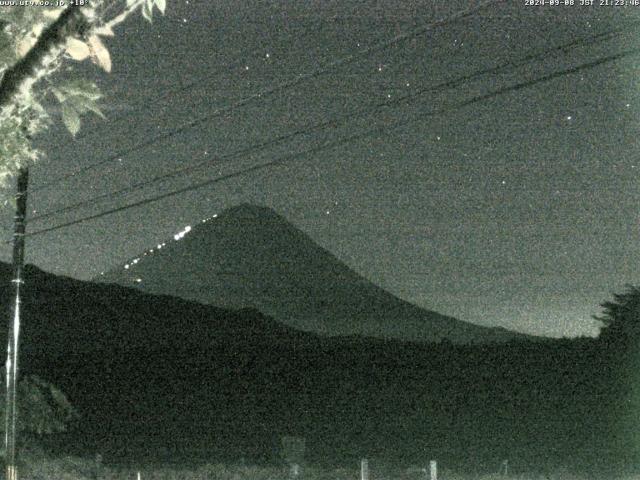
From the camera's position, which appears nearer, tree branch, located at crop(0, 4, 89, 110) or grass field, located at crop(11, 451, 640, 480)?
tree branch, located at crop(0, 4, 89, 110)

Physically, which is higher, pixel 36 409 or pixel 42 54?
pixel 42 54

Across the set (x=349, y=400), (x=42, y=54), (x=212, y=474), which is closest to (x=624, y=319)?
(x=349, y=400)

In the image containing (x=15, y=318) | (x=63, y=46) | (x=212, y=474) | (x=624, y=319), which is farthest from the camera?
(x=624, y=319)

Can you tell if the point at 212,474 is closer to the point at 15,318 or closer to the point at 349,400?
the point at 15,318

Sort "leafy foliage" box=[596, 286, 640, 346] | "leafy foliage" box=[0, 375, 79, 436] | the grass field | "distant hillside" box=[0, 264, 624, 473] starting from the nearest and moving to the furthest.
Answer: "leafy foliage" box=[0, 375, 79, 436] → the grass field → "distant hillside" box=[0, 264, 624, 473] → "leafy foliage" box=[596, 286, 640, 346]

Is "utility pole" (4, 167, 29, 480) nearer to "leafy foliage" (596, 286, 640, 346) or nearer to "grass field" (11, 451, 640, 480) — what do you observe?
"grass field" (11, 451, 640, 480)

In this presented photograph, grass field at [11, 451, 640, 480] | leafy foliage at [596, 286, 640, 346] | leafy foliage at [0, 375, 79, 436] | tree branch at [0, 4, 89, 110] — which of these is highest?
leafy foliage at [596, 286, 640, 346]

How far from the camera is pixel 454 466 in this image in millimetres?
31000

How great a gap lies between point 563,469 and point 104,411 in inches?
1240

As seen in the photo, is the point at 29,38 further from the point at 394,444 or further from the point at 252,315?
the point at 252,315

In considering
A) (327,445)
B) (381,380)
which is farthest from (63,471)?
(381,380)

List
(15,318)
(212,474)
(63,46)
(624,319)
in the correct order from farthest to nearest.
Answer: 1. (624,319)
2. (212,474)
3. (15,318)
4. (63,46)

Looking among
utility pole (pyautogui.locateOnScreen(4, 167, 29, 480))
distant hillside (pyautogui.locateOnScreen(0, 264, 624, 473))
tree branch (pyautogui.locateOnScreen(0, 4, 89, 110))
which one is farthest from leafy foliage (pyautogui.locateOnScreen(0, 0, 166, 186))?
distant hillside (pyautogui.locateOnScreen(0, 264, 624, 473))

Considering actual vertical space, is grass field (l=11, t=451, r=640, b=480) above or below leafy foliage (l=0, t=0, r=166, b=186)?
below
